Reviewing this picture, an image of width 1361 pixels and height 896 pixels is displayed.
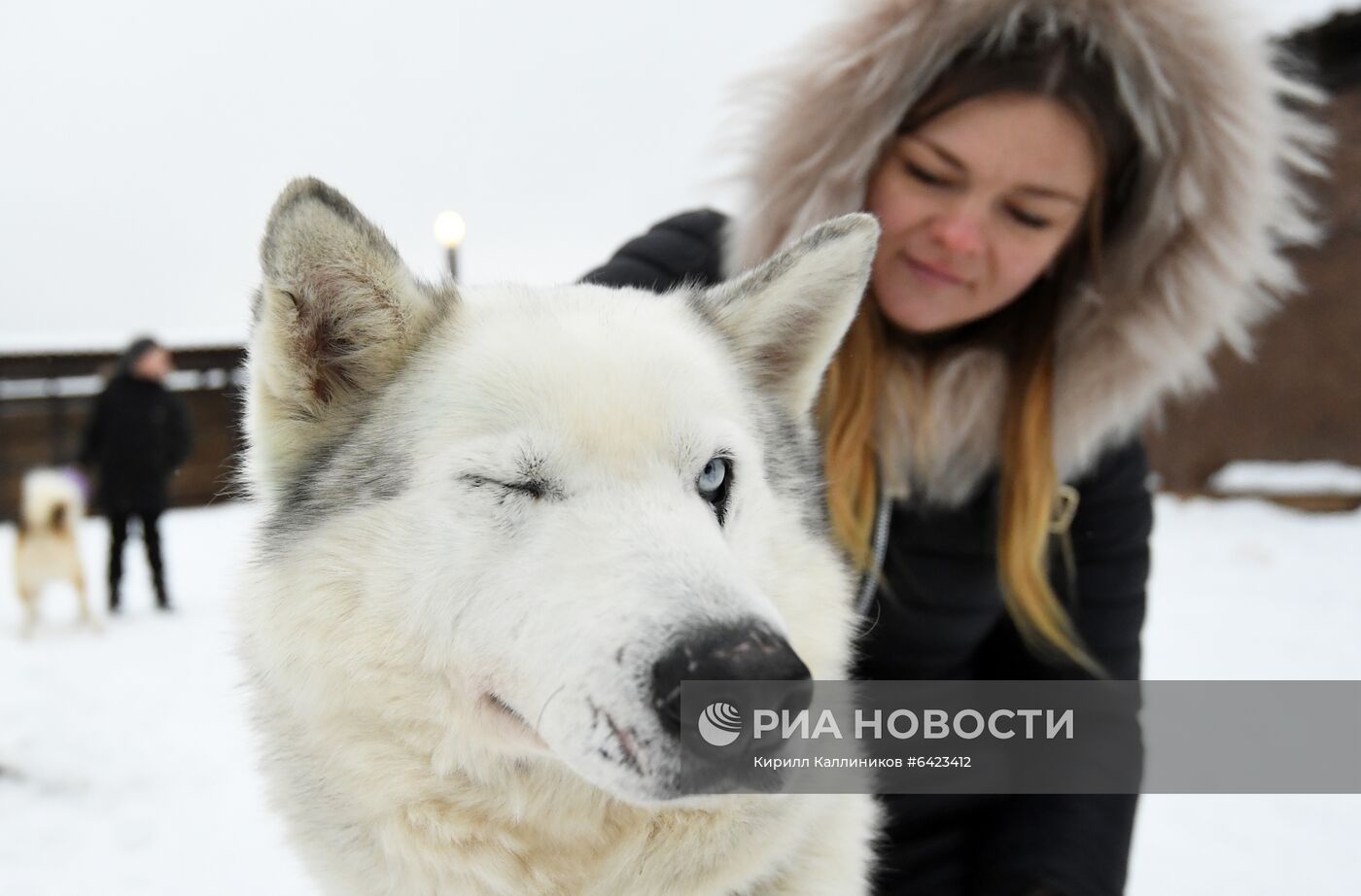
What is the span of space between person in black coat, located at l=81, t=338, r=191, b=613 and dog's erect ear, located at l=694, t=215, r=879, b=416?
7.11 metres

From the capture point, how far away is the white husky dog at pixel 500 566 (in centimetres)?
120

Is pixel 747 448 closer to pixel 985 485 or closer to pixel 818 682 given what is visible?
pixel 818 682

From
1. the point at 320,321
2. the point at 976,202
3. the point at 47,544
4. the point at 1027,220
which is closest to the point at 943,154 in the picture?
the point at 976,202

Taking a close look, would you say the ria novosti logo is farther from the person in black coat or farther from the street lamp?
the person in black coat

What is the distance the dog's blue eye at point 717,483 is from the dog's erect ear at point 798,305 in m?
0.37

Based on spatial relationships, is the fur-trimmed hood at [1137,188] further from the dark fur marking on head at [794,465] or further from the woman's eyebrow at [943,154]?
the dark fur marking on head at [794,465]

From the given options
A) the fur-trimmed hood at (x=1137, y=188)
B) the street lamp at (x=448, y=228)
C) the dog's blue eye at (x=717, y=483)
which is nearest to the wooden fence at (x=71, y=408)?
the street lamp at (x=448, y=228)

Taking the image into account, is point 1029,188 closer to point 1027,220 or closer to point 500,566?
point 1027,220

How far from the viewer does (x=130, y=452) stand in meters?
7.36

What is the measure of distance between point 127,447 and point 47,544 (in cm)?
103

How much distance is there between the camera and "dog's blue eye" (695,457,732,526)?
1.42 metres

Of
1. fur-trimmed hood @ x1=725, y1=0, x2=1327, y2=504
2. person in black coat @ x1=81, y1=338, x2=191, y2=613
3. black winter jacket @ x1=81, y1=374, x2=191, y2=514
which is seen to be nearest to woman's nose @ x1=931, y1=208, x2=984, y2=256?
fur-trimmed hood @ x1=725, y1=0, x2=1327, y2=504

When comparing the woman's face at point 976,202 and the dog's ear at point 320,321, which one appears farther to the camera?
the woman's face at point 976,202

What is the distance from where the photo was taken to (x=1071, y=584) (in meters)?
2.40
